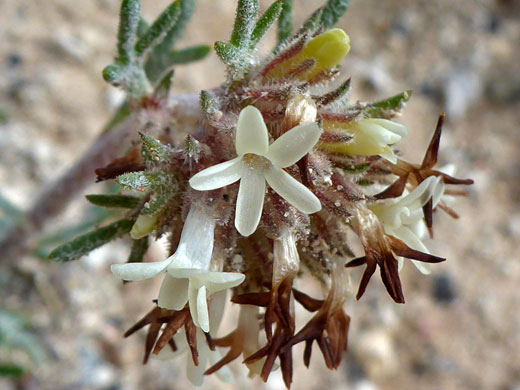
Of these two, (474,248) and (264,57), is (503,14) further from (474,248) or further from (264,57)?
(264,57)

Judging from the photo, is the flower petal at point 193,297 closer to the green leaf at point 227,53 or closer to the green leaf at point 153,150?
the green leaf at point 153,150

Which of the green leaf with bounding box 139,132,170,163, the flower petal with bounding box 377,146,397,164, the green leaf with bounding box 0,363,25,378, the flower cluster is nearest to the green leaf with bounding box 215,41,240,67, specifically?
the flower cluster

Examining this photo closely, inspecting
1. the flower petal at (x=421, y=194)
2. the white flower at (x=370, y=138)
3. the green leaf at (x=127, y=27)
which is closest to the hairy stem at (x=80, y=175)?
the green leaf at (x=127, y=27)

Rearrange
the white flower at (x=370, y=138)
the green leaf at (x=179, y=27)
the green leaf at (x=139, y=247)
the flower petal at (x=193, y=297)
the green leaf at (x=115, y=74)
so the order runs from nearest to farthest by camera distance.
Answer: the flower petal at (x=193, y=297)
the white flower at (x=370, y=138)
the green leaf at (x=139, y=247)
the green leaf at (x=115, y=74)
the green leaf at (x=179, y=27)


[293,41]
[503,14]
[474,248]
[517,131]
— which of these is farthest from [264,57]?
[503,14]

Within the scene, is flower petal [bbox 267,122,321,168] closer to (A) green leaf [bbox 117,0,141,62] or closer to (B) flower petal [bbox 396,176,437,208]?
(B) flower petal [bbox 396,176,437,208]

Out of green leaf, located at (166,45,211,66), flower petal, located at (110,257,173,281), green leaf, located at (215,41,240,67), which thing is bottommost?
flower petal, located at (110,257,173,281)
